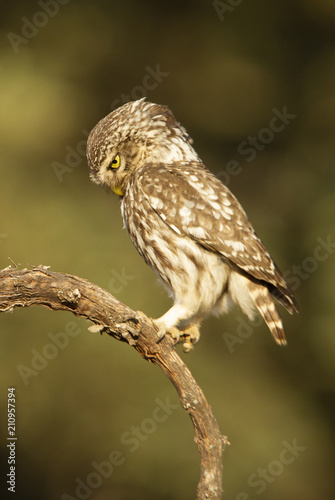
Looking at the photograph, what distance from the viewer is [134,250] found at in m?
6.29

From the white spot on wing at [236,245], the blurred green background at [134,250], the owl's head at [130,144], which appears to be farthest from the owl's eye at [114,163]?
the blurred green background at [134,250]

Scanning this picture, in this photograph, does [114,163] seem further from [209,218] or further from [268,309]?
[268,309]

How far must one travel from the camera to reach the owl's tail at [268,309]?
3.09 meters

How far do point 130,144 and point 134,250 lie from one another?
297 cm

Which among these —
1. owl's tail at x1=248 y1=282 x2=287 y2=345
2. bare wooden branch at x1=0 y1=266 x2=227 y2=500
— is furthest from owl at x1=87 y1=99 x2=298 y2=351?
bare wooden branch at x1=0 y1=266 x2=227 y2=500

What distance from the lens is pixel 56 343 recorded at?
6043 millimetres

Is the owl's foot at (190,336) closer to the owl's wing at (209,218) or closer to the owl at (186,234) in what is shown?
the owl at (186,234)

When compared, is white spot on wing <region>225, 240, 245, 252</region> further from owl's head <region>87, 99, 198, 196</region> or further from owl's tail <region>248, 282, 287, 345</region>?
owl's head <region>87, 99, 198, 196</region>

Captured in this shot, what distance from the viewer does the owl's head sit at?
10.8 ft

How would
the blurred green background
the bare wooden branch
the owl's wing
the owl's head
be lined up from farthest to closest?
the blurred green background, the owl's head, the owl's wing, the bare wooden branch

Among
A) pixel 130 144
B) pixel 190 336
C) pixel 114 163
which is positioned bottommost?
pixel 190 336

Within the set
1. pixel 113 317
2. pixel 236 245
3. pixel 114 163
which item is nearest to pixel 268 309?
pixel 236 245

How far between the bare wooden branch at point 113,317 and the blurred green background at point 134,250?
307cm

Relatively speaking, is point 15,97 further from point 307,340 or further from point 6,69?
point 307,340
